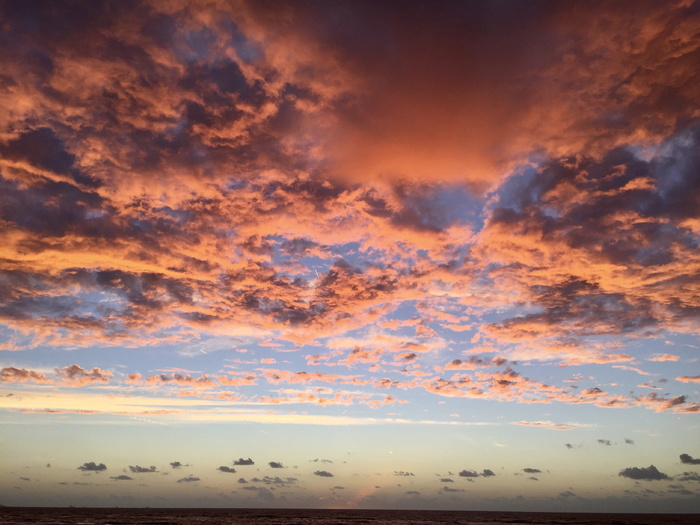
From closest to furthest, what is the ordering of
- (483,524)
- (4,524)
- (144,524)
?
1. (4,524)
2. (144,524)
3. (483,524)

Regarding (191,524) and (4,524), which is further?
(191,524)

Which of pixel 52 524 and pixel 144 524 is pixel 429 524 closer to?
pixel 144 524

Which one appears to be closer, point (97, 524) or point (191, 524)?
point (97, 524)

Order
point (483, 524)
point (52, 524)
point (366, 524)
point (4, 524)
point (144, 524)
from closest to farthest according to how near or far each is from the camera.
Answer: point (4, 524) < point (52, 524) < point (144, 524) < point (366, 524) < point (483, 524)

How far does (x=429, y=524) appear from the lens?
133 meters

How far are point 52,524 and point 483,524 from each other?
111 meters

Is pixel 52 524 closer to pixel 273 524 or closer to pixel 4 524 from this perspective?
pixel 4 524

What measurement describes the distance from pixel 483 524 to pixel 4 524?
11911 centimetres

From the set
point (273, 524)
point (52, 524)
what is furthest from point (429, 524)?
point (52, 524)

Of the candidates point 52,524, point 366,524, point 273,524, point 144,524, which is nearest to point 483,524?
point 366,524

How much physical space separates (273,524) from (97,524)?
39475 mm

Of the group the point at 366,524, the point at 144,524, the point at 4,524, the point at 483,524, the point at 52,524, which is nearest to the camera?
the point at 4,524

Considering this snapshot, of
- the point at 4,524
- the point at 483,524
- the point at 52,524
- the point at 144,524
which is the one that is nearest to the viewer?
the point at 4,524

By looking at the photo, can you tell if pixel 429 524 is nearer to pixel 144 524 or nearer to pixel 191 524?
pixel 191 524
